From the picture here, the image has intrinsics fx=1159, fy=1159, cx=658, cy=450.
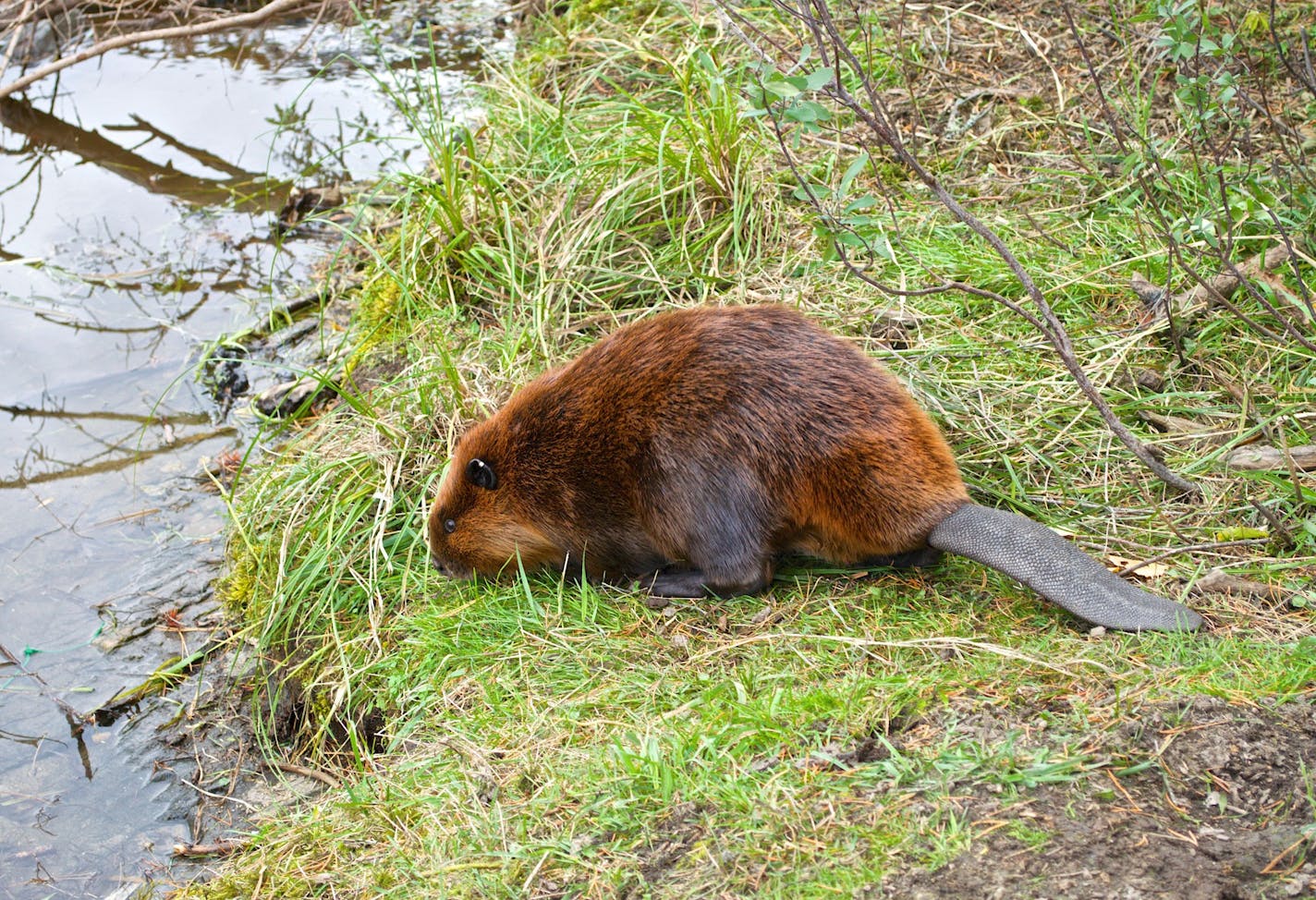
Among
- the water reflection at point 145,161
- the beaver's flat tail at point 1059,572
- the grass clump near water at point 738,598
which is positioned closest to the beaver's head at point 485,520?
the grass clump near water at point 738,598

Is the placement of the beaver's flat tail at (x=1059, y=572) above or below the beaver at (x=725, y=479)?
below

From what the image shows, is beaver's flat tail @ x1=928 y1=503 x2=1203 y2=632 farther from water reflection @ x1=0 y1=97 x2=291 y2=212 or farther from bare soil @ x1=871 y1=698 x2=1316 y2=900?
water reflection @ x1=0 y1=97 x2=291 y2=212

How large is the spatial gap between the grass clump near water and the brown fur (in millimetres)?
155

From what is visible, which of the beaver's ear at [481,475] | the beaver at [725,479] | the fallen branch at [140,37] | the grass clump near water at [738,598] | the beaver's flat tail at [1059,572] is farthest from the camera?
the fallen branch at [140,37]

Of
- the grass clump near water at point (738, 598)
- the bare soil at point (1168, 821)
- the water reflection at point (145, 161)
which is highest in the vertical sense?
the water reflection at point (145, 161)

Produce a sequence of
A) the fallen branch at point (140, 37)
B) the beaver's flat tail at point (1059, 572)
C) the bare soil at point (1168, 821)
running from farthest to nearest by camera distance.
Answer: the fallen branch at point (140, 37) < the beaver's flat tail at point (1059, 572) < the bare soil at point (1168, 821)

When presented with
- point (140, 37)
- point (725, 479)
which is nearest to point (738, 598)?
point (725, 479)

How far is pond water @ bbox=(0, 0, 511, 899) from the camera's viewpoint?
3703 millimetres

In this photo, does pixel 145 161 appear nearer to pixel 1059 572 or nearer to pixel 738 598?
pixel 738 598

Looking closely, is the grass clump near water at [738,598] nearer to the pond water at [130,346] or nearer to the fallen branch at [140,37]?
the pond water at [130,346]

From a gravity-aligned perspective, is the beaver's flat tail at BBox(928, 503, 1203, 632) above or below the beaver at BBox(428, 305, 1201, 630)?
below

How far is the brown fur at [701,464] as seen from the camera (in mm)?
3238

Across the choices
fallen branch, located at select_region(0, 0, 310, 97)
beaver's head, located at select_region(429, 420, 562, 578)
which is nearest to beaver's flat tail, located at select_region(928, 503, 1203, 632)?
beaver's head, located at select_region(429, 420, 562, 578)

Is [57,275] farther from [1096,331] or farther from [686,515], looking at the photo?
[1096,331]
